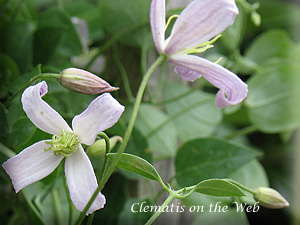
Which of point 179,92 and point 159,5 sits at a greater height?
point 159,5

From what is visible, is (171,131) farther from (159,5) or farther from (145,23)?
(159,5)

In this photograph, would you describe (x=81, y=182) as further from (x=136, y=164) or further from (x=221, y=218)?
(x=221, y=218)

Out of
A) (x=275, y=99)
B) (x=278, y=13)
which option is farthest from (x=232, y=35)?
(x=278, y=13)

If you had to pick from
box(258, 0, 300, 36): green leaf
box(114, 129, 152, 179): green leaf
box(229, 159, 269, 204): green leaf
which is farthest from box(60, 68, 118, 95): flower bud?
box(258, 0, 300, 36): green leaf

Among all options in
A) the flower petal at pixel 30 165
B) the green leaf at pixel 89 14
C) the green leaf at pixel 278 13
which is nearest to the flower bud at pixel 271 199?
the flower petal at pixel 30 165

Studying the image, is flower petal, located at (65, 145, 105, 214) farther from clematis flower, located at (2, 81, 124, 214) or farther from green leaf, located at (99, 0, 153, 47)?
green leaf, located at (99, 0, 153, 47)

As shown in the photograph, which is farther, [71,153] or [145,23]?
[145,23]

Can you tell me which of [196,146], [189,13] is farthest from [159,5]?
[196,146]

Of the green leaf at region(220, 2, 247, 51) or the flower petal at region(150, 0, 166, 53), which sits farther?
the green leaf at region(220, 2, 247, 51)
